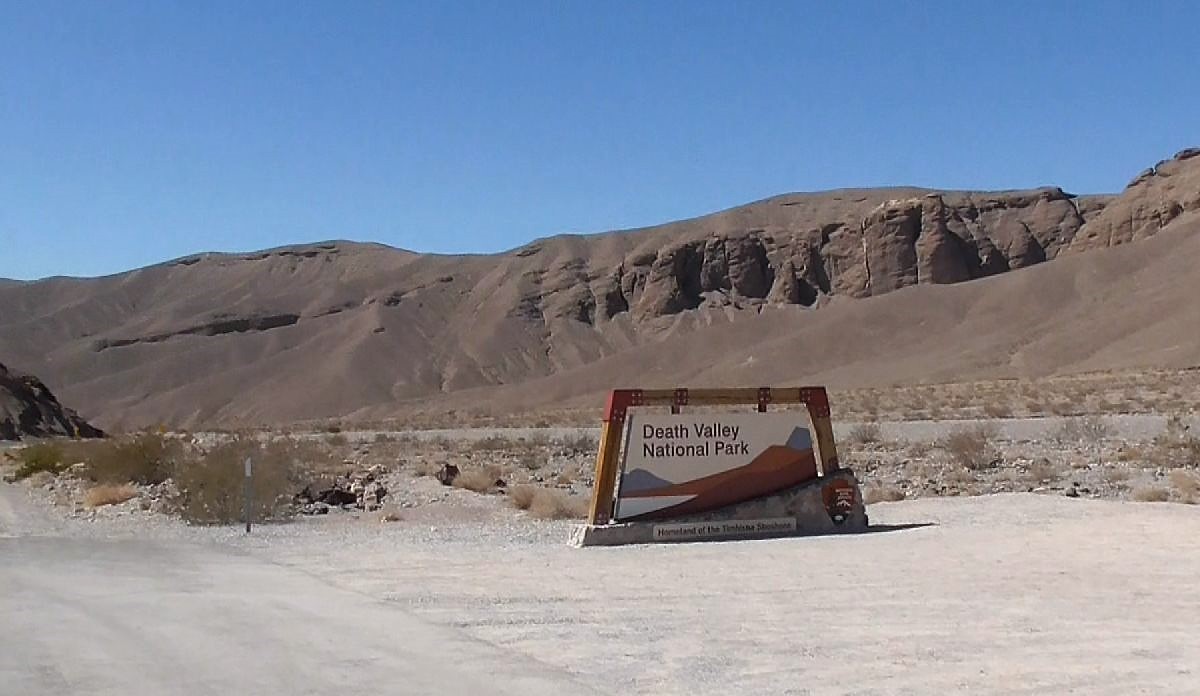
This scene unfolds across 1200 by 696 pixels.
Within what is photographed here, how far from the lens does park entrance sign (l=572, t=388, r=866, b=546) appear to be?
1755 centimetres

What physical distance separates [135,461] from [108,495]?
14.8 ft

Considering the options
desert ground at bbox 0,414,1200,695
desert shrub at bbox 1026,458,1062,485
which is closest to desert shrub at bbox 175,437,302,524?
desert ground at bbox 0,414,1200,695

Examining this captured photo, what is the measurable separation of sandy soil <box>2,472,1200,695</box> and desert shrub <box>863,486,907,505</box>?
4.39 m

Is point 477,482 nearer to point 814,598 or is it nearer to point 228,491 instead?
point 228,491

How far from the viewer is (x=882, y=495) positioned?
25047mm

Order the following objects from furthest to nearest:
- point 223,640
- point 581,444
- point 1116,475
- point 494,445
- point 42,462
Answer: point 494,445
point 581,444
point 42,462
point 1116,475
point 223,640

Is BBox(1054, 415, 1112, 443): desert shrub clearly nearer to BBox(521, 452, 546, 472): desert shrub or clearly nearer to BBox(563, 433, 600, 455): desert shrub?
BBox(563, 433, 600, 455): desert shrub

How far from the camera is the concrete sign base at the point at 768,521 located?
17.2 m

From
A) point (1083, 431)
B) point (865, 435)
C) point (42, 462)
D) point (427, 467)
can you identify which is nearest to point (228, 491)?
point (427, 467)

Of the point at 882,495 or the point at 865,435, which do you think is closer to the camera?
the point at 882,495

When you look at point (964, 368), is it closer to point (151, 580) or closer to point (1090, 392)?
point (1090, 392)

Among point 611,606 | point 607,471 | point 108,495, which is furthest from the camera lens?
point 108,495

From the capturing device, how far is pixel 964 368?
97.9 m

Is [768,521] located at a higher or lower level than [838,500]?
lower
